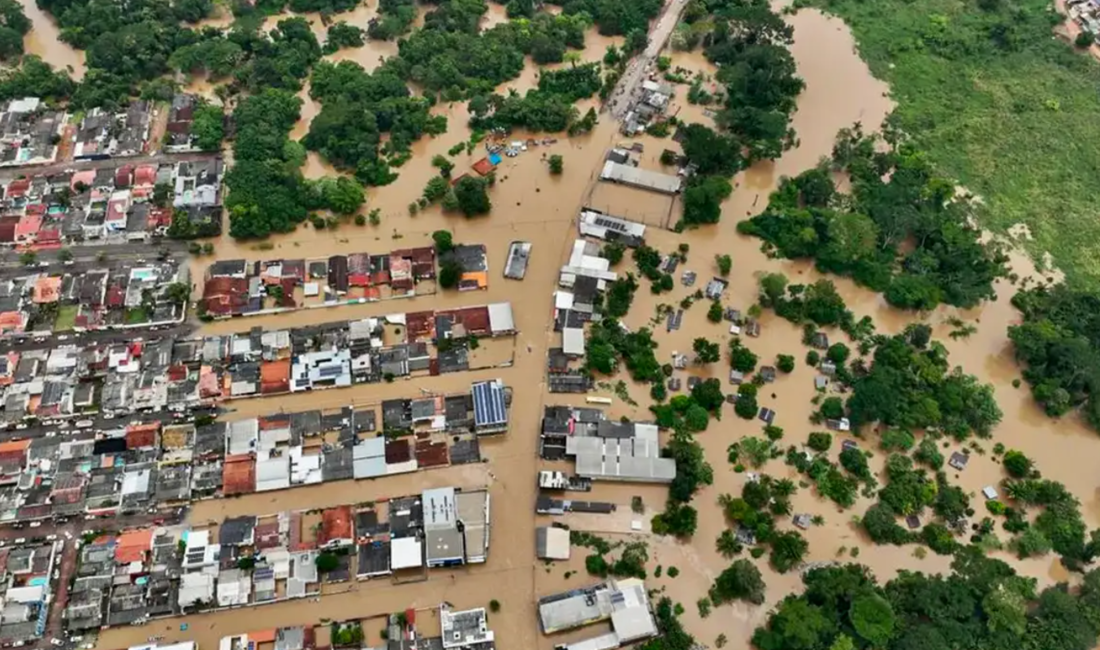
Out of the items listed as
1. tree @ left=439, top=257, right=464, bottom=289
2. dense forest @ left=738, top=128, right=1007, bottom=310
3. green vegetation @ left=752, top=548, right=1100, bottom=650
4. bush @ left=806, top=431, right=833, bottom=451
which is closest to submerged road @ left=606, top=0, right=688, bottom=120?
Answer: dense forest @ left=738, top=128, right=1007, bottom=310

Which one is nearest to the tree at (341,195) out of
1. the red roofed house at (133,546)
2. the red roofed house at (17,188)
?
the red roofed house at (17,188)

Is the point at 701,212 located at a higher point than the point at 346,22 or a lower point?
lower

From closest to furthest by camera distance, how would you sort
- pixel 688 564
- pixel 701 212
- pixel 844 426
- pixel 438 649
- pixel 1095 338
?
1. pixel 438 649
2. pixel 688 564
3. pixel 844 426
4. pixel 1095 338
5. pixel 701 212

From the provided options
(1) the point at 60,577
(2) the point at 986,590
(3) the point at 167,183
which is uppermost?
(3) the point at 167,183

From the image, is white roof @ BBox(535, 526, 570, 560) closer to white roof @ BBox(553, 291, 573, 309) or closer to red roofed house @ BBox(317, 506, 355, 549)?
red roofed house @ BBox(317, 506, 355, 549)

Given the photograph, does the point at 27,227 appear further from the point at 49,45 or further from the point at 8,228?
the point at 49,45

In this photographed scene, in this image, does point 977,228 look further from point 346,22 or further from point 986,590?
point 346,22

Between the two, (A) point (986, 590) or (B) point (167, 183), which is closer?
(A) point (986, 590)

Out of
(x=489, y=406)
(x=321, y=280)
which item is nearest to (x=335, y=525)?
(x=489, y=406)

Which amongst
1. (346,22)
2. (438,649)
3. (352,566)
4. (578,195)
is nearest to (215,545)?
(352,566)
